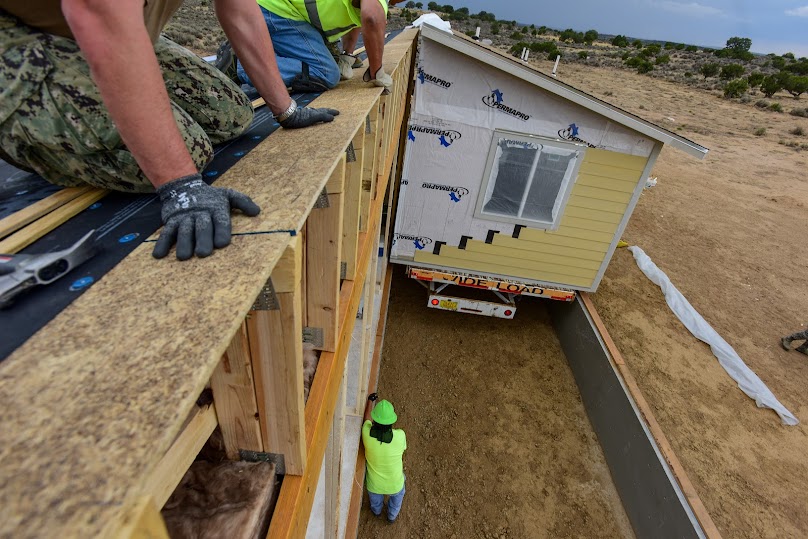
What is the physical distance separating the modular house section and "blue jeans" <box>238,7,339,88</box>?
262 cm

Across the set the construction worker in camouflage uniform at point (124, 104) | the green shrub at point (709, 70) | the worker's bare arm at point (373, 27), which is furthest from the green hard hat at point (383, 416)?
the green shrub at point (709, 70)

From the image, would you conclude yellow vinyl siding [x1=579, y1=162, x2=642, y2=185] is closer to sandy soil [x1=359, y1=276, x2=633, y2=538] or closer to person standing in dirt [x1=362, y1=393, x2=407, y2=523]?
sandy soil [x1=359, y1=276, x2=633, y2=538]

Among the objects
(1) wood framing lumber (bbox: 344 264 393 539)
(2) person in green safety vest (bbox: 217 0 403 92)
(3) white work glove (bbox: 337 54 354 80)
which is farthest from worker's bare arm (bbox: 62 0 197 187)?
(1) wood framing lumber (bbox: 344 264 393 539)

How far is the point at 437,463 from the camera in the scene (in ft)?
19.9

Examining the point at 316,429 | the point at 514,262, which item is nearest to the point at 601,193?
the point at 514,262

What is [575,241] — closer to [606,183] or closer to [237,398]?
[606,183]

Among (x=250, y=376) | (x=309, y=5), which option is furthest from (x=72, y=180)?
(x=309, y=5)

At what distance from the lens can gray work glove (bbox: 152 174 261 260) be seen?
973mm

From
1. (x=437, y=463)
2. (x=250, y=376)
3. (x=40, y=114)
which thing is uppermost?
(x=40, y=114)

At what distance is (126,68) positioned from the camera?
0.96 m

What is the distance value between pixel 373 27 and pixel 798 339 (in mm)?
9339

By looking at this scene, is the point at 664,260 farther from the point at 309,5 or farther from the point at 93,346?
the point at 93,346

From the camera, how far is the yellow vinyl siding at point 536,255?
7184 mm

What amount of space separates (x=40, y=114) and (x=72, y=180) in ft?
1.14
